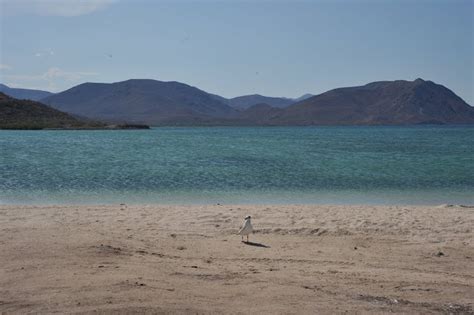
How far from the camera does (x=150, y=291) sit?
7.14 metres

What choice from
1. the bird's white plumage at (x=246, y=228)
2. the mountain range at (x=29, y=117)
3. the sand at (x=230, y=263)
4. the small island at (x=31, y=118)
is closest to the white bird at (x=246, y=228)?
the bird's white plumage at (x=246, y=228)

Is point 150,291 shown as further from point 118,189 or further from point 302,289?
point 118,189

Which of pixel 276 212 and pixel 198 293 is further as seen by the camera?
pixel 276 212

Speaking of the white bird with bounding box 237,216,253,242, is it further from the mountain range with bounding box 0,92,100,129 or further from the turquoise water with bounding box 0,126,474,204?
the mountain range with bounding box 0,92,100,129

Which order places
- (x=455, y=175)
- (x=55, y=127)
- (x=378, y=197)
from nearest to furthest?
(x=378, y=197) < (x=455, y=175) < (x=55, y=127)

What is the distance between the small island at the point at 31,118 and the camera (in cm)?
9538

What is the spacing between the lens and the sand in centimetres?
692

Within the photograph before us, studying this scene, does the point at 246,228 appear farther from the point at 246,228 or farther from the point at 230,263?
the point at 230,263

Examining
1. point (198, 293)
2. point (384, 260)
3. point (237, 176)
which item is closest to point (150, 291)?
point (198, 293)

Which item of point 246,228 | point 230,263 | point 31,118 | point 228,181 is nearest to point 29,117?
point 31,118

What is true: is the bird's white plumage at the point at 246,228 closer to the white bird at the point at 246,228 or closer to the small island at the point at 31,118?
the white bird at the point at 246,228

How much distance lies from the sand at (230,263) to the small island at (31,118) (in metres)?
87.2

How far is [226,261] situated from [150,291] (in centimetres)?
210

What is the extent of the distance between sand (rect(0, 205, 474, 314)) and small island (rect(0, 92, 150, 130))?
87.2 meters
